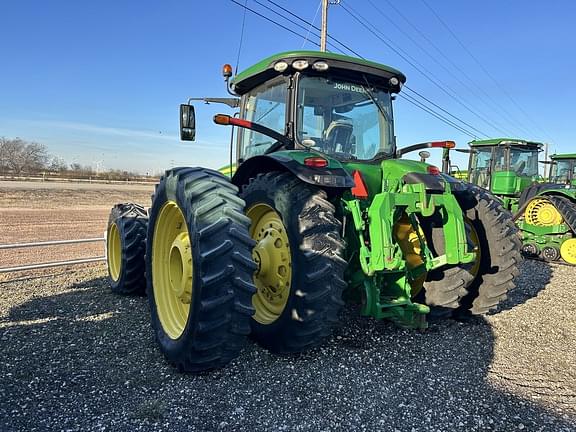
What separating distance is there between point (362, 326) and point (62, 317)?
2917mm

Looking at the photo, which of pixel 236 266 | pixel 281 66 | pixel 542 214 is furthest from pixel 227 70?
pixel 542 214

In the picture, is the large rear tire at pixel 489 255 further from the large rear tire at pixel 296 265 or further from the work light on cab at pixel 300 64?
the work light on cab at pixel 300 64

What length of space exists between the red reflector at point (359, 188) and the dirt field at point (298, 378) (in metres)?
1.26

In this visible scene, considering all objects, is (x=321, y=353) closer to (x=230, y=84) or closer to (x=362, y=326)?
(x=362, y=326)

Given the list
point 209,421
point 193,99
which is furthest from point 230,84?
point 209,421

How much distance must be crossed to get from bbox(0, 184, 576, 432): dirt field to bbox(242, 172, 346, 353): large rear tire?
0.26m

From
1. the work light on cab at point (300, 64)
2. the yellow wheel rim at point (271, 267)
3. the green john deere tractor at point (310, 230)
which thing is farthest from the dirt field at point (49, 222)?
the work light on cab at point (300, 64)

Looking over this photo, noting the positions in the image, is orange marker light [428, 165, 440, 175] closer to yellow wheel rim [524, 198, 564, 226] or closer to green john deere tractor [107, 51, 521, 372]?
green john deere tractor [107, 51, 521, 372]

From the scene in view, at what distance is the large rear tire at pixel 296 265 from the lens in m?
3.16

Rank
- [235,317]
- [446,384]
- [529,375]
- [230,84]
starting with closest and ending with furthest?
1. [235,317]
2. [446,384]
3. [529,375]
4. [230,84]

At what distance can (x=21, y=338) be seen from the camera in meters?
3.72

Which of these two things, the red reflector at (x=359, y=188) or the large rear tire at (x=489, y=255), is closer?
the red reflector at (x=359, y=188)

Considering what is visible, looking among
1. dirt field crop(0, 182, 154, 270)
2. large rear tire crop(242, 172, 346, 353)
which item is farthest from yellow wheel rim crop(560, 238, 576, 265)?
dirt field crop(0, 182, 154, 270)

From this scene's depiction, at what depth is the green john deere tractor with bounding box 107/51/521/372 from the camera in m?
2.87
